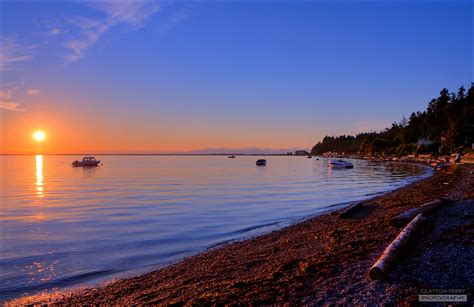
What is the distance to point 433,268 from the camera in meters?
7.67

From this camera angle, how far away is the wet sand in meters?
6.99

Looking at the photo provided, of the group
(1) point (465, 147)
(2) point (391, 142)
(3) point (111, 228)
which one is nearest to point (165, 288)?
(3) point (111, 228)

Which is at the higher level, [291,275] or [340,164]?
[291,275]

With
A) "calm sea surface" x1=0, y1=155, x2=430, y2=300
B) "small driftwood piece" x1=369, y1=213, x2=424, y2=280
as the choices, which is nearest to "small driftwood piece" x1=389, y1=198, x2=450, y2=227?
"small driftwood piece" x1=369, y1=213, x2=424, y2=280

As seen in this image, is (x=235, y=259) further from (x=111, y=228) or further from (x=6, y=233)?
(x=6, y=233)

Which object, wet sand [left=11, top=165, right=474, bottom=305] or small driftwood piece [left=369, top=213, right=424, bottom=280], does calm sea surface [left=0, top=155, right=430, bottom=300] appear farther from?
small driftwood piece [left=369, top=213, right=424, bottom=280]

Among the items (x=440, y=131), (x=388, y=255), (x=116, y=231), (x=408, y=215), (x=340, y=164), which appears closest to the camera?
(x=388, y=255)

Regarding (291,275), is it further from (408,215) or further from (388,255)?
(408,215)

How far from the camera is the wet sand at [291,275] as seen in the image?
6.99 m

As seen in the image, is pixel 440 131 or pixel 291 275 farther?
pixel 440 131

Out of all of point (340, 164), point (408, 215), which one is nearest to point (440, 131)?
point (340, 164)

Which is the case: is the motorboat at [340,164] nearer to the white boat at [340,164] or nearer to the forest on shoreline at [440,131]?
the white boat at [340,164]

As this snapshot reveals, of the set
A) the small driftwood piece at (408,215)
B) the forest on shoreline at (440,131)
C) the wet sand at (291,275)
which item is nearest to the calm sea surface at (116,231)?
the wet sand at (291,275)

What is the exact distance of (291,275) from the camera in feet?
27.8
